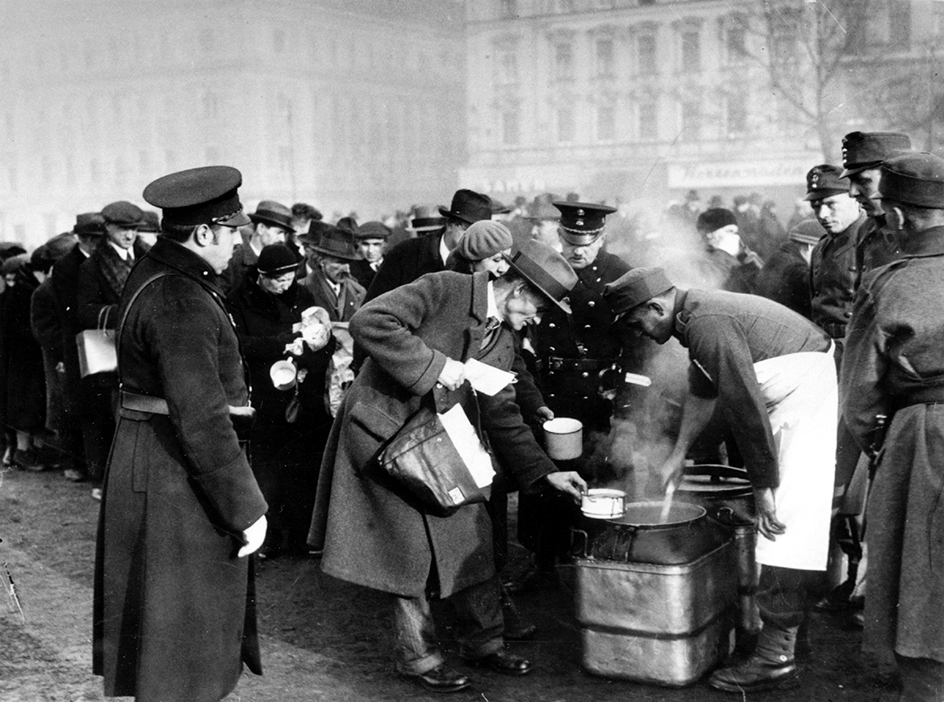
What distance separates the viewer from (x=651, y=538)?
4.22m

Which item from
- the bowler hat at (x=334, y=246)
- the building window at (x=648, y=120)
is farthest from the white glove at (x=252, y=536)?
the building window at (x=648, y=120)

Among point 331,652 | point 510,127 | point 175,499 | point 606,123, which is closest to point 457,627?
point 331,652

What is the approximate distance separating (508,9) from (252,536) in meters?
6.07

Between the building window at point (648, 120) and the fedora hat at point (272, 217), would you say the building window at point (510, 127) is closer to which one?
the building window at point (648, 120)

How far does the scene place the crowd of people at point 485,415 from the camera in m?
3.48

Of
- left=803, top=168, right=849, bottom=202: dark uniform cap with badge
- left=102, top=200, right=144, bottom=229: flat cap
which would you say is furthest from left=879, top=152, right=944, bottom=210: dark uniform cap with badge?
left=102, top=200, right=144, bottom=229: flat cap

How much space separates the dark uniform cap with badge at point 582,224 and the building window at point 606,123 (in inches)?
190

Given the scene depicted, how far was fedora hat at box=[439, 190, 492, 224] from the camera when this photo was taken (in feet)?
20.5

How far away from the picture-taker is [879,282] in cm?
384

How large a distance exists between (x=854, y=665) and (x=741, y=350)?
67.5 inches

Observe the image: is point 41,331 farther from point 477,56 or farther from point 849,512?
point 849,512

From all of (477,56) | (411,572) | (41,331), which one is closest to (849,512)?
(411,572)

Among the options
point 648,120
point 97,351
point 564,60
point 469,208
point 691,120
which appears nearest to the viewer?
point 469,208

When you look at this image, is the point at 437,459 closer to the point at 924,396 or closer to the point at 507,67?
the point at 924,396
